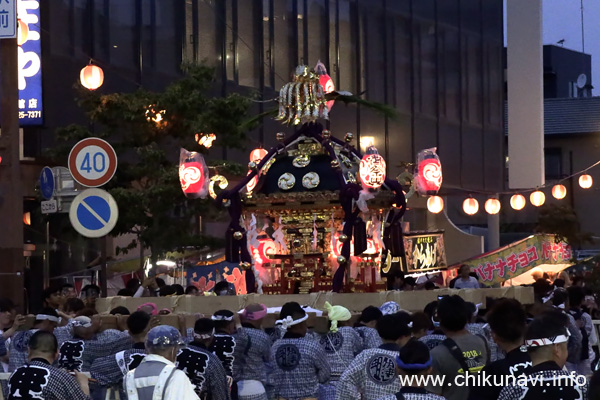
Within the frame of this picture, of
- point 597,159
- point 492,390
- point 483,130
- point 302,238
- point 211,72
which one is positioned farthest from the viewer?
point 597,159

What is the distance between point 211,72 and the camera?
23.5m

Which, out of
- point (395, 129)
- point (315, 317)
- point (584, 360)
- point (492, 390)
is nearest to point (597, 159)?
point (395, 129)

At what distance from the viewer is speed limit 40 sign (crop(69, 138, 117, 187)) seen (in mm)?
13773

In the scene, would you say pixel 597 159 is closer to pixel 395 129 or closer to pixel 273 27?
pixel 395 129

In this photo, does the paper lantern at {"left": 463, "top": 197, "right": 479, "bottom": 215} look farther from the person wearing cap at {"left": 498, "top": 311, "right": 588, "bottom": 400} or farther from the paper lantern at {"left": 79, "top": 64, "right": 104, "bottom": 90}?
the person wearing cap at {"left": 498, "top": 311, "right": 588, "bottom": 400}

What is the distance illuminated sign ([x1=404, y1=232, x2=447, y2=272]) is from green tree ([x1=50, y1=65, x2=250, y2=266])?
186 inches

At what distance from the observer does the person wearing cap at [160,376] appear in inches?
301

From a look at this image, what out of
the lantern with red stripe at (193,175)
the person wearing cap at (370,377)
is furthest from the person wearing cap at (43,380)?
the lantern with red stripe at (193,175)

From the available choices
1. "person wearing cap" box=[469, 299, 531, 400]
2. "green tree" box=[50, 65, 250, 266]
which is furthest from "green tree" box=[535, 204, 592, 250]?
"person wearing cap" box=[469, 299, 531, 400]

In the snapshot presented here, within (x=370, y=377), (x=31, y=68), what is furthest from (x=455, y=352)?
(x=31, y=68)

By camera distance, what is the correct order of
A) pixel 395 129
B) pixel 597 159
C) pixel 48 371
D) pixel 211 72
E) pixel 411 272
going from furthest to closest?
1. pixel 597 159
2. pixel 395 129
3. pixel 411 272
4. pixel 211 72
5. pixel 48 371

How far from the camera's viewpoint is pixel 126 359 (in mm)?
9742

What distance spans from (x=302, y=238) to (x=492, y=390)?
1278 centimetres

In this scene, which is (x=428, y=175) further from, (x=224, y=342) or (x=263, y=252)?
(x=224, y=342)
